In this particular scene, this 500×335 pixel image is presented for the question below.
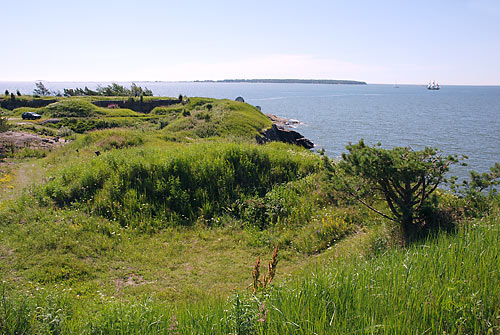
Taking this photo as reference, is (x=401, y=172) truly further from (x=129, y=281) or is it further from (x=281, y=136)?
(x=281, y=136)

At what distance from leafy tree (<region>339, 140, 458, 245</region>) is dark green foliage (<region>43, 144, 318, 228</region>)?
15.7 ft

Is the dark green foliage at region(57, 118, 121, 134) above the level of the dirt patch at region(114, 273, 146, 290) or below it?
above

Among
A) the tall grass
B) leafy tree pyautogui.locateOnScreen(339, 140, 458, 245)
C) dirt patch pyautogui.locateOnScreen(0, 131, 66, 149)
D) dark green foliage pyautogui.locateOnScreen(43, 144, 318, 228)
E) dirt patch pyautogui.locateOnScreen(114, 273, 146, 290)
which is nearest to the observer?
the tall grass

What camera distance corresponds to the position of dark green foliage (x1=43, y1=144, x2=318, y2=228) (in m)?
10.4

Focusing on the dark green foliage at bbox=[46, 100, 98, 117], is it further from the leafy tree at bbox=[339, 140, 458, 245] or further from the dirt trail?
the leafy tree at bbox=[339, 140, 458, 245]

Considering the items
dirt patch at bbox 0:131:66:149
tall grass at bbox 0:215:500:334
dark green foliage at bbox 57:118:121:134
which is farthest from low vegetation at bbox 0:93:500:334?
dark green foliage at bbox 57:118:121:134

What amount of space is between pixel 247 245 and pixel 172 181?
12.3ft

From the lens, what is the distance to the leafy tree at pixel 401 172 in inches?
257

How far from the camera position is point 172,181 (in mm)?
11289

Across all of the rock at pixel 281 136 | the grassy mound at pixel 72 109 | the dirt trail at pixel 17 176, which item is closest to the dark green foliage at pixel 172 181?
the dirt trail at pixel 17 176

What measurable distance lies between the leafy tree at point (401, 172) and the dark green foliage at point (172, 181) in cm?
478

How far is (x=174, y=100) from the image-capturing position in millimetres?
51969

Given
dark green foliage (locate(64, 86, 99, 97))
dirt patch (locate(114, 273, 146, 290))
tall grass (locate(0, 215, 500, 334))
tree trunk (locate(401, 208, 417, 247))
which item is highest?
dark green foliage (locate(64, 86, 99, 97))

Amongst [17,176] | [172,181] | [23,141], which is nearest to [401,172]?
[172,181]
